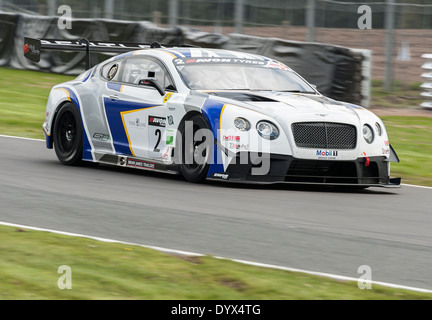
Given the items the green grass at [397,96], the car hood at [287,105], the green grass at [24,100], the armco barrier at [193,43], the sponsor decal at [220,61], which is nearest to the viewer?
the car hood at [287,105]

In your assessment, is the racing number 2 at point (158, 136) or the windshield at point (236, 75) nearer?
the racing number 2 at point (158, 136)

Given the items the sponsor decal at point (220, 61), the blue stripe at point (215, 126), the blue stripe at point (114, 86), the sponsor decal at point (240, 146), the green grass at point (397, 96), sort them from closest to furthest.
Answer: the sponsor decal at point (240, 146) < the blue stripe at point (215, 126) < the sponsor decal at point (220, 61) < the blue stripe at point (114, 86) < the green grass at point (397, 96)

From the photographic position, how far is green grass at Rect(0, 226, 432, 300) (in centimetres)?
496

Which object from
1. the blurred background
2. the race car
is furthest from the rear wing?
the blurred background

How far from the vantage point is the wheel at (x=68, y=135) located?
10836 mm

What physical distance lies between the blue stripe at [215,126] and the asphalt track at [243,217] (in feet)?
0.78

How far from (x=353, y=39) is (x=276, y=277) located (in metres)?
18.5

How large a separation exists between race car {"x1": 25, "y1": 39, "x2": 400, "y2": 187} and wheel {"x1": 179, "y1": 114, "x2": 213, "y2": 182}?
1 cm

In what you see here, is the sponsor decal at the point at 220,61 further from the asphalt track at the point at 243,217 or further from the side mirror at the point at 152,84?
the asphalt track at the point at 243,217

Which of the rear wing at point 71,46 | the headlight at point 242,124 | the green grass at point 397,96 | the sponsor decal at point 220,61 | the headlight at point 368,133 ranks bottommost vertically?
the green grass at point 397,96

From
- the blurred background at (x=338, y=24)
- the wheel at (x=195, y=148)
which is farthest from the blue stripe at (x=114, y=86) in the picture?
the blurred background at (x=338, y=24)

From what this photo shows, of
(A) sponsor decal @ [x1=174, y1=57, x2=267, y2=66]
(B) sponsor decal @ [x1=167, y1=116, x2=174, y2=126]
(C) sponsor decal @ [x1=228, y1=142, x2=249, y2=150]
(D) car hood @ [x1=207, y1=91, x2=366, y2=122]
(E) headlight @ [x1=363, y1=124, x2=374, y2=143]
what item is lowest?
(C) sponsor decal @ [x1=228, y1=142, x2=249, y2=150]

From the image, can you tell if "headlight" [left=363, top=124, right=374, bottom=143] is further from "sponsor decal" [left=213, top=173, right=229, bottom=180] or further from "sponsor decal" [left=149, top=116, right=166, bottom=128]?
"sponsor decal" [left=149, top=116, right=166, bottom=128]
